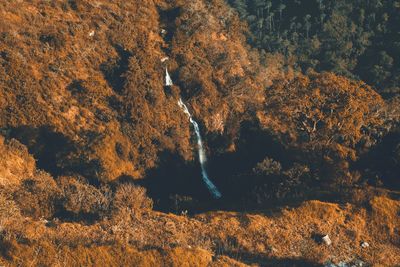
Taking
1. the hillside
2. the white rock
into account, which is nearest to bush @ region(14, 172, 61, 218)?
the hillside

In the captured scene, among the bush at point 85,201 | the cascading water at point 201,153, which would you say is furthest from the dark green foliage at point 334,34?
the bush at point 85,201

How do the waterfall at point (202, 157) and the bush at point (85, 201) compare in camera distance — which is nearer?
the bush at point (85, 201)

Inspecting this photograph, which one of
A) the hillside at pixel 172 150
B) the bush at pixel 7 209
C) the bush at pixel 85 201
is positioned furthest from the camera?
the bush at pixel 85 201

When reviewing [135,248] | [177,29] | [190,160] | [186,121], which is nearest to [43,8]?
[177,29]

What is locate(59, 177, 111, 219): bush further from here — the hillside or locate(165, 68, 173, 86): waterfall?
locate(165, 68, 173, 86): waterfall

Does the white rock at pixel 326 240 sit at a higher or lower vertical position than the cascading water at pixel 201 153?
higher

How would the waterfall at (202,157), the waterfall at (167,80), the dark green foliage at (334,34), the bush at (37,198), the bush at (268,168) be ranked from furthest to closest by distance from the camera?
the dark green foliage at (334,34) → the waterfall at (167,80) → the waterfall at (202,157) → the bush at (268,168) → the bush at (37,198)

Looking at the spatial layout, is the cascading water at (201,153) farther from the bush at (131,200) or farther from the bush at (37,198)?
the bush at (37,198)

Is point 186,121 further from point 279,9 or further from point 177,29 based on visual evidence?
point 279,9
